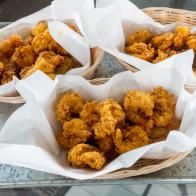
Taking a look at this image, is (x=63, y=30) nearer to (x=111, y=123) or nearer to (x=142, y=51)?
(x=142, y=51)

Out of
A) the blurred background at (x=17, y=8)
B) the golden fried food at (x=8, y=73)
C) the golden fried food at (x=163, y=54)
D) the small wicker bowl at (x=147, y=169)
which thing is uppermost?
the golden fried food at (x=163, y=54)

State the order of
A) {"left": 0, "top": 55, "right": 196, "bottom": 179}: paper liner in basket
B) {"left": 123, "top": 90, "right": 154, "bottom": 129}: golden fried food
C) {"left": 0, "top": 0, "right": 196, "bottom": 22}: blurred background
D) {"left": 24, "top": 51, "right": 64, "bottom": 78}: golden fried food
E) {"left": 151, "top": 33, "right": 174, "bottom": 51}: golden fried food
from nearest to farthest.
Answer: {"left": 0, "top": 55, "right": 196, "bottom": 179}: paper liner in basket < {"left": 123, "top": 90, "right": 154, "bottom": 129}: golden fried food < {"left": 24, "top": 51, "right": 64, "bottom": 78}: golden fried food < {"left": 151, "top": 33, "right": 174, "bottom": 51}: golden fried food < {"left": 0, "top": 0, "right": 196, "bottom": 22}: blurred background

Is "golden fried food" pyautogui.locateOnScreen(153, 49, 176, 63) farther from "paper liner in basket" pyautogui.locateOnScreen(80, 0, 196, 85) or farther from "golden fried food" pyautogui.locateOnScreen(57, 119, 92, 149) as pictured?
"golden fried food" pyautogui.locateOnScreen(57, 119, 92, 149)

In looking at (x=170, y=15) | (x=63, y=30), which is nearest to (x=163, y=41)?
(x=170, y=15)

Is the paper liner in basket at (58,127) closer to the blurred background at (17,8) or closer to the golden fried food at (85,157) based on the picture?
the golden fried food at (85,157)

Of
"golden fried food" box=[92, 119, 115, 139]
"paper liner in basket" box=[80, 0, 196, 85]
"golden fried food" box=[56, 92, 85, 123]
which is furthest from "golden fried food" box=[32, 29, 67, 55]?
"golden fried food" box=[92, 119, 115, 139]

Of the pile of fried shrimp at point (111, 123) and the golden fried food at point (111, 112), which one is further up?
the golden fried food at point (111, 112)

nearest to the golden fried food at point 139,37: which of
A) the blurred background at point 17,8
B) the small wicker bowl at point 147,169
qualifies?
the small wicker bowl at point 147,169
